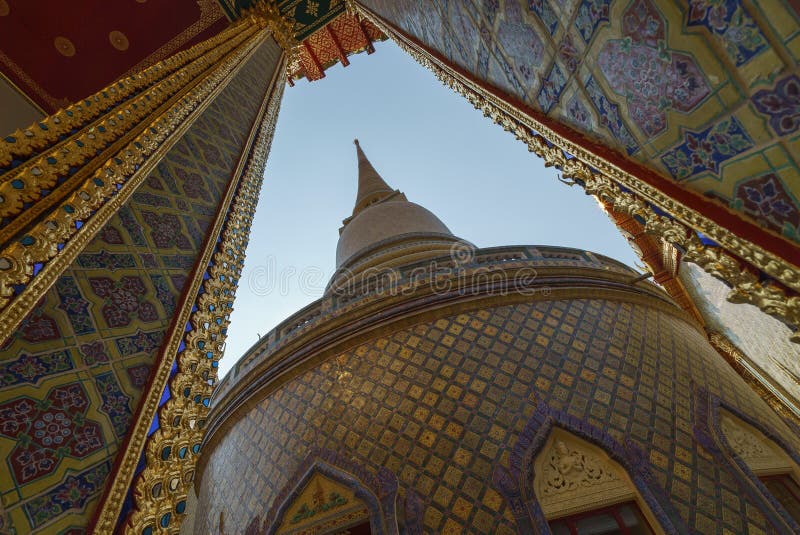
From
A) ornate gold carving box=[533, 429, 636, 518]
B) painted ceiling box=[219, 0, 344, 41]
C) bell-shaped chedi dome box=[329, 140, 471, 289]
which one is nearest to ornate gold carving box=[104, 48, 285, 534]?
ornate gold carving box=[533, 429, 636, 518]

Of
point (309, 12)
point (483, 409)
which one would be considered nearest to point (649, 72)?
point (483, 409)

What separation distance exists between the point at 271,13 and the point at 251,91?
419 centimetres

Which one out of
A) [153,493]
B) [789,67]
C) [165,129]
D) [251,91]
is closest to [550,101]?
[789,67]

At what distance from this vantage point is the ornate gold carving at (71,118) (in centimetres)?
140

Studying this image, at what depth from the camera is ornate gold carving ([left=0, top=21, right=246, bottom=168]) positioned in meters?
1.40

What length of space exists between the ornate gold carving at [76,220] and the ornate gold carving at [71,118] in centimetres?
20

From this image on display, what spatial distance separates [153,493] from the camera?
1152 mm

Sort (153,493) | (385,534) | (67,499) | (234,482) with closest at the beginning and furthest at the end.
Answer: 1. (67,499)
2. (153,493)
3. (385,534)
4. (234,482)

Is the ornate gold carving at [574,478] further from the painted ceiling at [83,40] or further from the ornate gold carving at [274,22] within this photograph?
the ornate gold carving at [274,22]

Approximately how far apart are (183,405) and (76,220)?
2.39 ft

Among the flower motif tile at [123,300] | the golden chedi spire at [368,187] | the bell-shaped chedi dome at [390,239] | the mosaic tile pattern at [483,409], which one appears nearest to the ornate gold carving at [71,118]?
the flower motif tile at [123,300]

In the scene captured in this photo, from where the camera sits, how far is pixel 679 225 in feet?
5.15

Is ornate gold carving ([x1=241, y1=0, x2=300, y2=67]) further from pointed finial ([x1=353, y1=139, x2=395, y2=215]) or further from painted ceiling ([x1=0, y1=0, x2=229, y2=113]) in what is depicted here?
pointed finial ([x1=353, y1=139, x2=395, y2=215])

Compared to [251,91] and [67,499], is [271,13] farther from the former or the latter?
[67,499]
